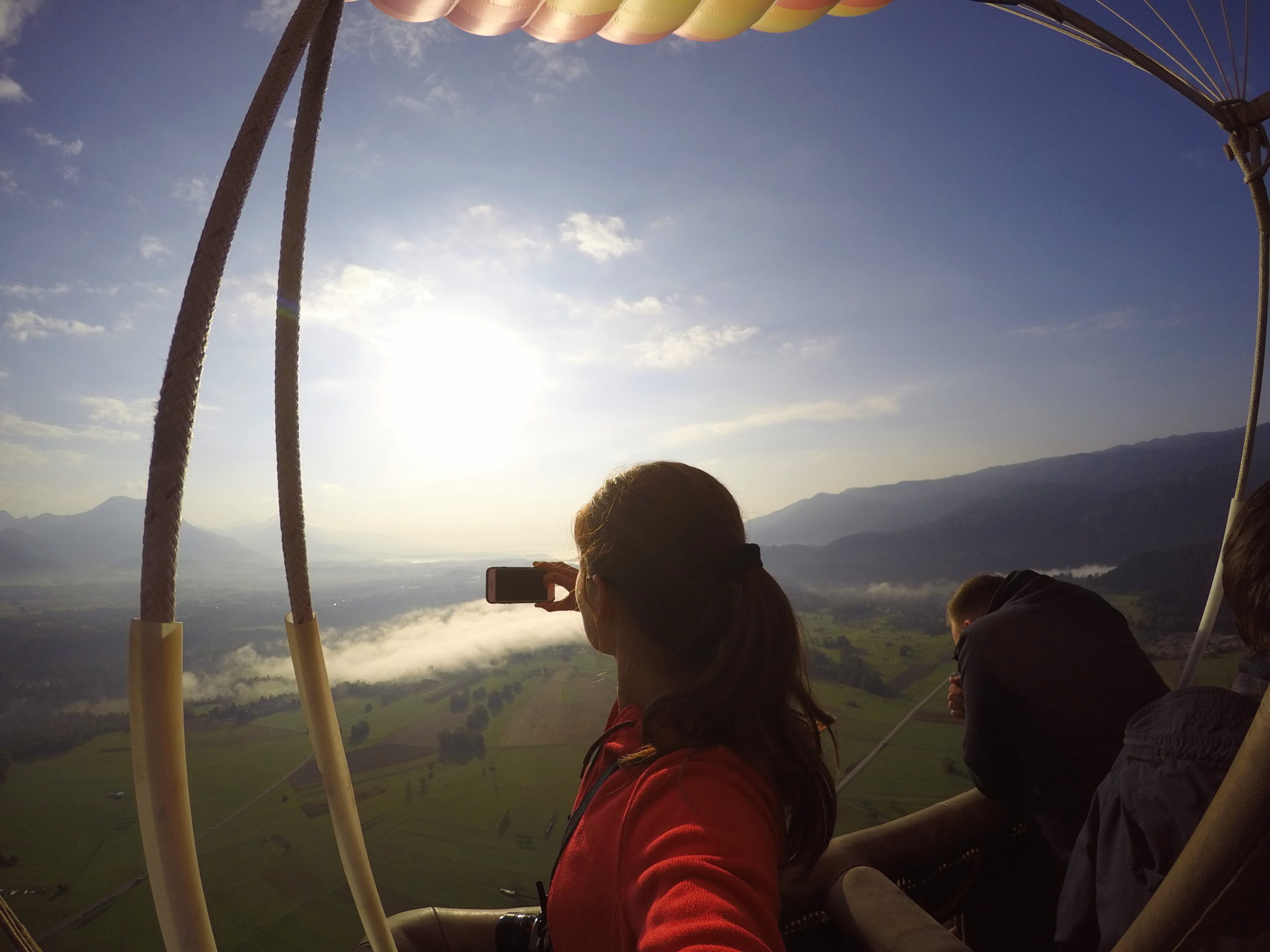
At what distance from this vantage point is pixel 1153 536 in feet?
70.2

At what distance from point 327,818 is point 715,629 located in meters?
6.60

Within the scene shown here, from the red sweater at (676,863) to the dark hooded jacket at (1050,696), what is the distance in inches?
59.3

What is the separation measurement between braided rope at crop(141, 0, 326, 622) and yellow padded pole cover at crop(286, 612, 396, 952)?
158 millimetres

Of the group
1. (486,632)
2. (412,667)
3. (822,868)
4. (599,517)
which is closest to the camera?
(599,517)

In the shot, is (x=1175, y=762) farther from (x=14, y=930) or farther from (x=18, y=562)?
(x=18, y=562)

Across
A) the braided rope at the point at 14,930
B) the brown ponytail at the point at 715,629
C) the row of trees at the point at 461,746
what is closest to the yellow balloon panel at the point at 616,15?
the brown ponytail at the point at 715,629

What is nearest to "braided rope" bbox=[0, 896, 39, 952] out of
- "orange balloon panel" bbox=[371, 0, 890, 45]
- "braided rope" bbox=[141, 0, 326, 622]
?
"braided rope" bbox=[141, 0, 326, 622]

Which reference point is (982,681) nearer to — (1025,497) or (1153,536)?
(1153,536)

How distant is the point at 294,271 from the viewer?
2.00 ft

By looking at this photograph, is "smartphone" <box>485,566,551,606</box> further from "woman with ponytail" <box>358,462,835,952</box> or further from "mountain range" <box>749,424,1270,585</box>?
"mountain range" <box>749,424,1270,585</box>

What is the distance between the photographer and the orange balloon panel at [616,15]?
1.48 meters

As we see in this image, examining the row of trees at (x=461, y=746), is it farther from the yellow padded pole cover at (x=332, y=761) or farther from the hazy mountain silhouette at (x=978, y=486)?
the hazy mountain silhouette at (x=978, y=486)

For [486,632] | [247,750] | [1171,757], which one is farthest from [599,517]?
[486,632]

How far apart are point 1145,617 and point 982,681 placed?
12.1m
